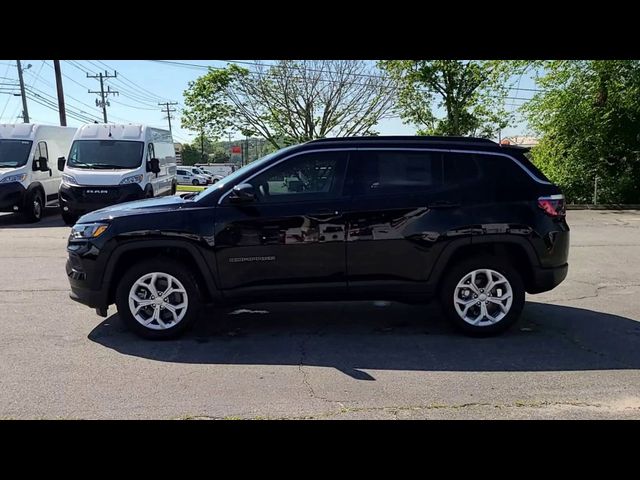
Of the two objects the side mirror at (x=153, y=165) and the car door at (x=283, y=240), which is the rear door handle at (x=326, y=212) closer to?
the car door at (x=283, y=240)

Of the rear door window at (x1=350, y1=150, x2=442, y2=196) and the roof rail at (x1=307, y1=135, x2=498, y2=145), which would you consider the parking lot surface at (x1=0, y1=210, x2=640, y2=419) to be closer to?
the rear door window at (x1=350, y1=150, x2=442, y2=196)

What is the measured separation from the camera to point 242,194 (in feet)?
16.1

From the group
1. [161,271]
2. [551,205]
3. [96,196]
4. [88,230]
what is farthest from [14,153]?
[551,205]

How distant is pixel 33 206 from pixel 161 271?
37.8ft

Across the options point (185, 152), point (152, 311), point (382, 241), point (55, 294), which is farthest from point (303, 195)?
point (185, 152)

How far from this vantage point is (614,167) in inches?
702

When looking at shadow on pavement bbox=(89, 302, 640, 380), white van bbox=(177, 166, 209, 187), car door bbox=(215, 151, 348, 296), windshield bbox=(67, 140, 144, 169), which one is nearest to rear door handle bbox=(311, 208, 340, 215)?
car door bbox=(215, 151, 348, 296)

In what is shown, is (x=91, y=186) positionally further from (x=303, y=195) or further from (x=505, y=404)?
(x=505, y=404)

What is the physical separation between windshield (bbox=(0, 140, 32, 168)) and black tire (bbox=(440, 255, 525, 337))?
1324cm

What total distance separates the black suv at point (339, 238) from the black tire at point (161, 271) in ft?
0.04

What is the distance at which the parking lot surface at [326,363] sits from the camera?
3.76m

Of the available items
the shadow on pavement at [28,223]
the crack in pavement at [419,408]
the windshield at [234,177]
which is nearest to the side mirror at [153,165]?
the shadow on pavement at [28,223]

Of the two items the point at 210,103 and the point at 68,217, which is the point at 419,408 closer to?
the point at 68,217
